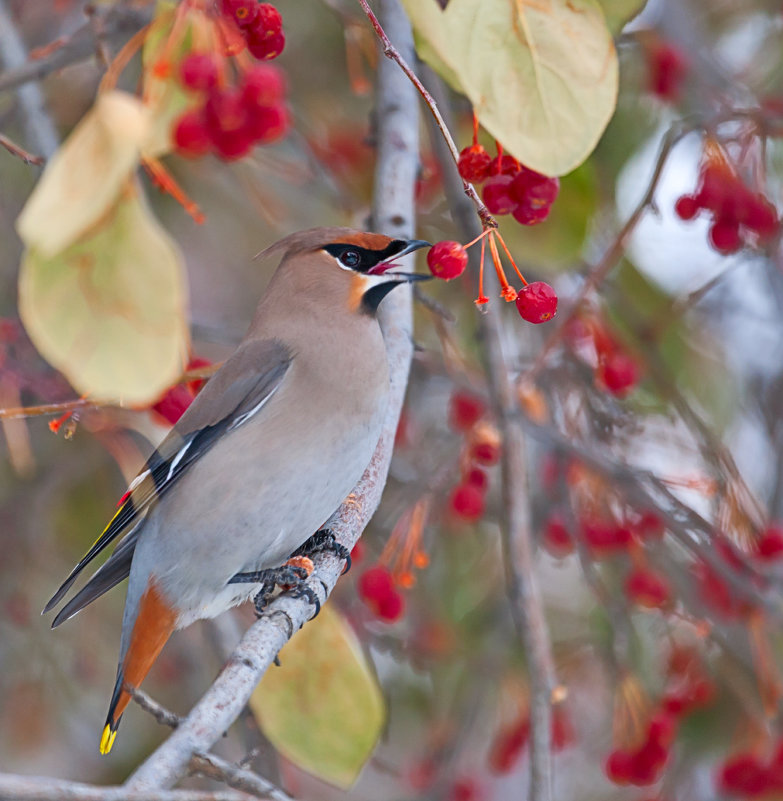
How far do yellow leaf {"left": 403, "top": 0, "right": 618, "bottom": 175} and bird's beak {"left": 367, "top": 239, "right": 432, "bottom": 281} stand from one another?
1.84ft

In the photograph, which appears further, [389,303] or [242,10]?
[389,303]

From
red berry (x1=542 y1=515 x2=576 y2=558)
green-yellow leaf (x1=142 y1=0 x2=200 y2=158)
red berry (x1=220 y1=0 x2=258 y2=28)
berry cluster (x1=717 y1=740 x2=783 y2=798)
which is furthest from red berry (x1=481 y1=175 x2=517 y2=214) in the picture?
berry cluster (x1=717 y1=740 x2=783 y2=798)

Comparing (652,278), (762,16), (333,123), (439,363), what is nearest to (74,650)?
(439,363)

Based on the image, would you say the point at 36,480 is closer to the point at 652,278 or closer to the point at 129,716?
the point at 129,716

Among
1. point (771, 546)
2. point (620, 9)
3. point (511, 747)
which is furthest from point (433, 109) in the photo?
point (511, 747)

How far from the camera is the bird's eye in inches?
Result: 96.4

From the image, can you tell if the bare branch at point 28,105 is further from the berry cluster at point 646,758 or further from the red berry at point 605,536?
the berry cluster at point 646,758

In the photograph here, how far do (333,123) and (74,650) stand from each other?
6.56 feet

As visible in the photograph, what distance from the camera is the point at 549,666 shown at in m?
2.24

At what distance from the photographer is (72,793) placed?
1.05 m

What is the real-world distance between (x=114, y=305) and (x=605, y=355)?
6.21 feet

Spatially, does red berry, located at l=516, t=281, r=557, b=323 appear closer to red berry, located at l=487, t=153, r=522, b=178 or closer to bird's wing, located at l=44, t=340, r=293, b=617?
red berry, located at l=487, t=153, r=522, b=178

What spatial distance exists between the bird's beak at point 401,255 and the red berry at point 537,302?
405 millimetres

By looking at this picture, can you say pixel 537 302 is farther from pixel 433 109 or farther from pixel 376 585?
pixel 376 585
